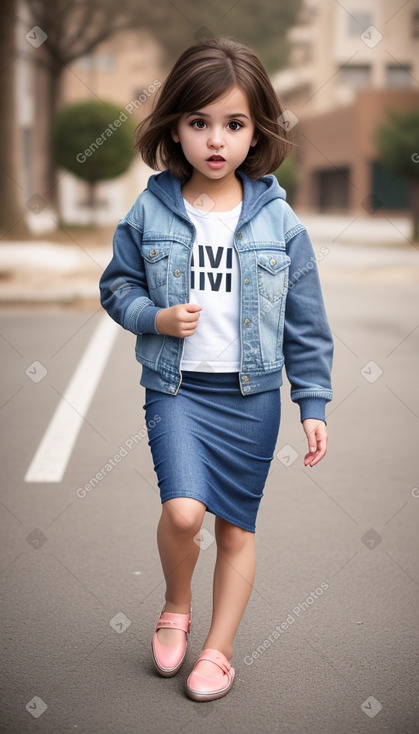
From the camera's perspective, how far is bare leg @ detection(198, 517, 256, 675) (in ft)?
10.4

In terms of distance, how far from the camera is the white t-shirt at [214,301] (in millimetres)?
3094

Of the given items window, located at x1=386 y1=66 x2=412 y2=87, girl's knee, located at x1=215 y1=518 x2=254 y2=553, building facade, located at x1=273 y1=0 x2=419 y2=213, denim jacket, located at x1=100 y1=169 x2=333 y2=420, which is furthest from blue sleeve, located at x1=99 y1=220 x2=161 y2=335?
window, located at x1=386 y1=66 x2=412 y2=87

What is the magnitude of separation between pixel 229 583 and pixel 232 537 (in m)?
0.14

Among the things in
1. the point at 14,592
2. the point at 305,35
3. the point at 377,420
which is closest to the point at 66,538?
the point at 14,592

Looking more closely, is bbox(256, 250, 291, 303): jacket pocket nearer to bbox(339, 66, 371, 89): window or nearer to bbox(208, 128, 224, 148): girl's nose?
bbox(208, 128, 224, 148): girl's nose

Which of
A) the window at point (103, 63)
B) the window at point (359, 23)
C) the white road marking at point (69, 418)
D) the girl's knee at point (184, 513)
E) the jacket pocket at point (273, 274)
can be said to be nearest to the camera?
the girl's knee at point (184, 513)

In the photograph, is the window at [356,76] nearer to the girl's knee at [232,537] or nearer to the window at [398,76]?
the window at [398,76]

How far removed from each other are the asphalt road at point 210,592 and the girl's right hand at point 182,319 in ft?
3.57

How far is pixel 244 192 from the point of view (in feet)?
10.4

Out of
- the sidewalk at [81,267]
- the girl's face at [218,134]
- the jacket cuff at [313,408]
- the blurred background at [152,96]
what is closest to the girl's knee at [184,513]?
the jacket cuff at [313,408]

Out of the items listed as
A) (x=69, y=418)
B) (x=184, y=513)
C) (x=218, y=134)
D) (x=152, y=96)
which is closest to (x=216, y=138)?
(x=218, y=134)

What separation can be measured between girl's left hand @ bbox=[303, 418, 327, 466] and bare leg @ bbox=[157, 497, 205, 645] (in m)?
0.38

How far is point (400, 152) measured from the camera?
82.9 ft

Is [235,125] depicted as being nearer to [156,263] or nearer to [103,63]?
[156,263]
